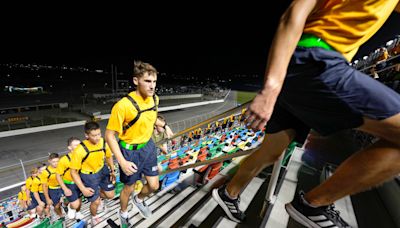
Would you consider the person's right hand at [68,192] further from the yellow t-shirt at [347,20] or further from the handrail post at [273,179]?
the yellow t-shirt at [347,20]

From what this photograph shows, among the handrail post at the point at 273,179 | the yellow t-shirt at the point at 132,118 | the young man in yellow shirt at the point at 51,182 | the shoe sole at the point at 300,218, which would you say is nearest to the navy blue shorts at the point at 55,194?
the young man in yellow shirt at the point at 51,182

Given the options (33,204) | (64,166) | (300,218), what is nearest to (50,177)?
(64,166)

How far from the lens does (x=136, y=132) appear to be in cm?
207

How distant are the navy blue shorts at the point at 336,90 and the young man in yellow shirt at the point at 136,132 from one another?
155 cm

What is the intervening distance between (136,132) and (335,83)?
1849 mm

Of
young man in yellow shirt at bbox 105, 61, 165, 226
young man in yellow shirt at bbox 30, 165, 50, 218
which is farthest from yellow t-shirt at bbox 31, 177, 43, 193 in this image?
young man in yellow shirt at bbox 105, 61, 165, 226

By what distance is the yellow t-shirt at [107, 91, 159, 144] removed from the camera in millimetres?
1892

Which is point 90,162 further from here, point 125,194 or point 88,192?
point 125,194

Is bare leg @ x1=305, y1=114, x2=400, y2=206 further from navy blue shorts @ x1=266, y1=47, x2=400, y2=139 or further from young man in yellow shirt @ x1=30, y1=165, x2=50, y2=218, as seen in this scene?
young man in yellow shirt @ x1=30, y1=165, x2=50, y2=218

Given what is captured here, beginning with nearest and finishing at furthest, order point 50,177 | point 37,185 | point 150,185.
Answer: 1. point 150,185
2. point 50,177
3. point 37,185

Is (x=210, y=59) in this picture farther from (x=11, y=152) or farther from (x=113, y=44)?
(x=11, y=152)

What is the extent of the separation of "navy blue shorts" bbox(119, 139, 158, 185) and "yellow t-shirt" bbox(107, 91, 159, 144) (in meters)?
0.12

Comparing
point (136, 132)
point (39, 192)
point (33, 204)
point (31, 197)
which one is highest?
point (136, 132)

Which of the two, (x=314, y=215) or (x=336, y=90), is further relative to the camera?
(x=314, y=215)
